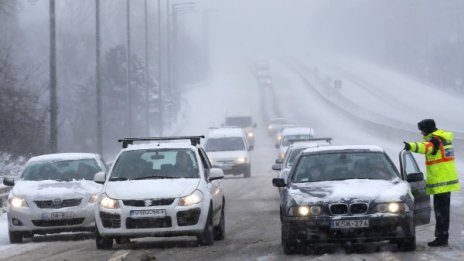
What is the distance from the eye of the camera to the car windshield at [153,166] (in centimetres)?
1664

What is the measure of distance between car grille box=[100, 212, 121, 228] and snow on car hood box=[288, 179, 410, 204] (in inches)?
91.7

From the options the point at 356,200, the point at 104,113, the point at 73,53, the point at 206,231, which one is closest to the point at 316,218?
the point at 356,200

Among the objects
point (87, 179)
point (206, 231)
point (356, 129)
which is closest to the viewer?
point (206, 231)

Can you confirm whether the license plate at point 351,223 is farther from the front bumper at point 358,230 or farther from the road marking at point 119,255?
the road marking at point 119,255

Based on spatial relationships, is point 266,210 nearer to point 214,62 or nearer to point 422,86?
point 422,86

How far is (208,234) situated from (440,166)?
322 centimetres

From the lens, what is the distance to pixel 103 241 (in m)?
15.8

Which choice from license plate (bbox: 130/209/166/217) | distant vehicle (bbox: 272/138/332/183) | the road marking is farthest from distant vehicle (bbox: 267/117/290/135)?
the road marking

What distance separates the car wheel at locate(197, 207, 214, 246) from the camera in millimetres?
15867

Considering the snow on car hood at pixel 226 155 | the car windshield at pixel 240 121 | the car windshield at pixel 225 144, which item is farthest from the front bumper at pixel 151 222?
the car windshield at pixel 240 121

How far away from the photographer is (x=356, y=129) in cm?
8431

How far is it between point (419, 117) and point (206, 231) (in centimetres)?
7914

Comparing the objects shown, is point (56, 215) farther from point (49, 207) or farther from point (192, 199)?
A: point (192, 199)

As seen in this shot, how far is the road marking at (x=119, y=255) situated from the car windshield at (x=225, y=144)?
81.5ft
